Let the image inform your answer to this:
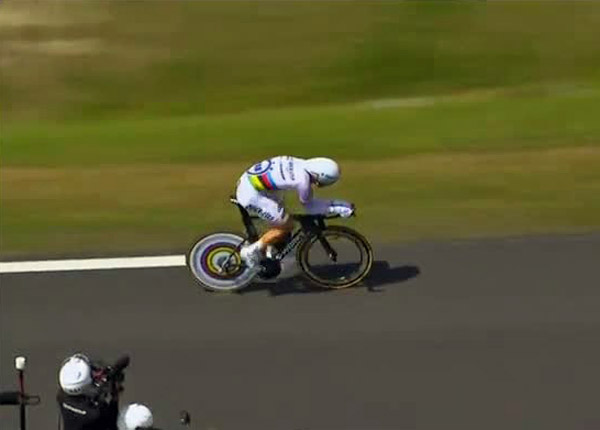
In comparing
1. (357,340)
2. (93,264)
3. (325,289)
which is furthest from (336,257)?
(93,264)

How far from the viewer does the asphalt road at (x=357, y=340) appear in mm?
11305

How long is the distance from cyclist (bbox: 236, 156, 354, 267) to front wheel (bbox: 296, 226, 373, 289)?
270 millimetres

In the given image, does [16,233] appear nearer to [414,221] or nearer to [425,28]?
[414,221]

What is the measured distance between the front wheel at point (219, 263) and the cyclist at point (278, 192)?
16cm

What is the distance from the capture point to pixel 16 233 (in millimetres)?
15688

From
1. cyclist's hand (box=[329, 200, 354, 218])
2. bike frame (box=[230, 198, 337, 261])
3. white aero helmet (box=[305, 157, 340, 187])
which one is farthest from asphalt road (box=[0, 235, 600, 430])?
white aero helmet (box=[305, 157, 340, 187])

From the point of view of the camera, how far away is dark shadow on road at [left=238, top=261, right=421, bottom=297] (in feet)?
44.2

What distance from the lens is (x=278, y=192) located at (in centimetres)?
1307

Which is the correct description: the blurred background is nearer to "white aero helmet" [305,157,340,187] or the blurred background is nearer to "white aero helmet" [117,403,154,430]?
"white aero helmet" [305,157,340,187]

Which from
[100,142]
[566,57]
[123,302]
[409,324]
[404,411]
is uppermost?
[566,57]

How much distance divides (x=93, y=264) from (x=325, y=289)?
2593 mm

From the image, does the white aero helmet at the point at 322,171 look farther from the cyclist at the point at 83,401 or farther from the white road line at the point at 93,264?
the cyclist at the point at 83,401

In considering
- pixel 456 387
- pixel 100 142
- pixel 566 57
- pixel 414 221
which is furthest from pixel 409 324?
pixel 566 57

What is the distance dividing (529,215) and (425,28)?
8.41 meters
